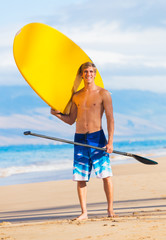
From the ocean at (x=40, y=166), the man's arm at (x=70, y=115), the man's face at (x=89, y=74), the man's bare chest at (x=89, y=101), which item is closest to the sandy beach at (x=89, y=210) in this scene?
the man's arm at (x=70, y=115)

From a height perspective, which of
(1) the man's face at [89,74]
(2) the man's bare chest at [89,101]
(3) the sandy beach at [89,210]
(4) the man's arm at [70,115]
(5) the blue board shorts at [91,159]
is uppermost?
(1) the man's face at [89,74]

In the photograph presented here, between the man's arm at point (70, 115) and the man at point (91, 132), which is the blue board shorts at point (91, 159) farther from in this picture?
the man's arm at point (70, 115)

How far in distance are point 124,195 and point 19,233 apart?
3.54 metres

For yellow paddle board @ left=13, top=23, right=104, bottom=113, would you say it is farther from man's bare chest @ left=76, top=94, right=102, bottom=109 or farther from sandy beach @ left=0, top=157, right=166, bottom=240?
sandy beach @ left=0, top=157, right=166, bottom=240

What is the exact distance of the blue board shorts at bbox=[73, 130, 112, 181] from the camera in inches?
181

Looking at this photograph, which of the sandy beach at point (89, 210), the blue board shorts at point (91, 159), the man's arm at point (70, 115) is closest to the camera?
the sandy beach at point (89, 210)

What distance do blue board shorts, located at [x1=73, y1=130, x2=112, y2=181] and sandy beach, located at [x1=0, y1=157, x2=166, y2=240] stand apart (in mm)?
477

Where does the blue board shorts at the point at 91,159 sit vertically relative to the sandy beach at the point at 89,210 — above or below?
above

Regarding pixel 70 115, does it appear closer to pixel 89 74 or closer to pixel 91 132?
pixel 91 132

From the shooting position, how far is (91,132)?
15.2 ft

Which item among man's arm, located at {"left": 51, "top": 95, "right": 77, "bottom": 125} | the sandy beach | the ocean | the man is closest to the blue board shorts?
the man

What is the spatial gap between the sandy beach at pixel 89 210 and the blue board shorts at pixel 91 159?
0.48 m

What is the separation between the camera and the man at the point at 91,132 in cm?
461

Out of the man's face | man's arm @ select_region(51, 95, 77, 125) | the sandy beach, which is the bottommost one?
the sandy beach
